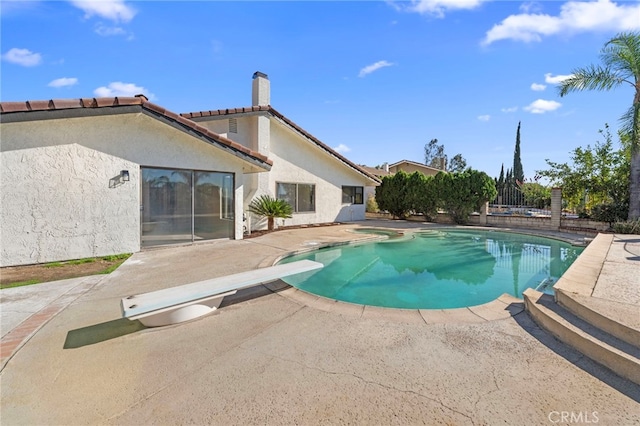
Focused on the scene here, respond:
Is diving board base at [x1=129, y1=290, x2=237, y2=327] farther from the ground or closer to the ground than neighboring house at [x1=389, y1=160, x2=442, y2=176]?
closer to the ground

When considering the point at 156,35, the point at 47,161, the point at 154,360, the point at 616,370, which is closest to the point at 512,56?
the point at 616,370

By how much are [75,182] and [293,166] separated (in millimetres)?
10927

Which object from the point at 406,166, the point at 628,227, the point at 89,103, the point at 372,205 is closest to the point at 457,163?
the point at 406,166

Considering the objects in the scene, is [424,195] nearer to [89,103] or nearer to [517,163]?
[89,103]

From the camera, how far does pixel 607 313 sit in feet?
12.8

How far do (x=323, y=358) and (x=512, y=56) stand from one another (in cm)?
1545

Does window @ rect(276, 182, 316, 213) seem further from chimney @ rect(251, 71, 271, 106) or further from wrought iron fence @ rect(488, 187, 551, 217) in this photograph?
wrought iron fence @ rect(488, 187, 551, 217)

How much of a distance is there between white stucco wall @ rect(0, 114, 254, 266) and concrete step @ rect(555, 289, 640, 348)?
11.3 m

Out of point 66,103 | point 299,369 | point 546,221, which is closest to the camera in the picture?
point 299,369

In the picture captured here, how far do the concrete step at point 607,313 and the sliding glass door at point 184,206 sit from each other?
10.8 meters

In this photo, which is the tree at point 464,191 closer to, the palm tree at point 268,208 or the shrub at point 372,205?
the shrub at point 372,205

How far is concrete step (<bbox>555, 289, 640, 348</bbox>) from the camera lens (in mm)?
3512

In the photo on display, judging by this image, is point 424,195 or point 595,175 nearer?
point 595,175

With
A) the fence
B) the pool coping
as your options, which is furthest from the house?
the fence
